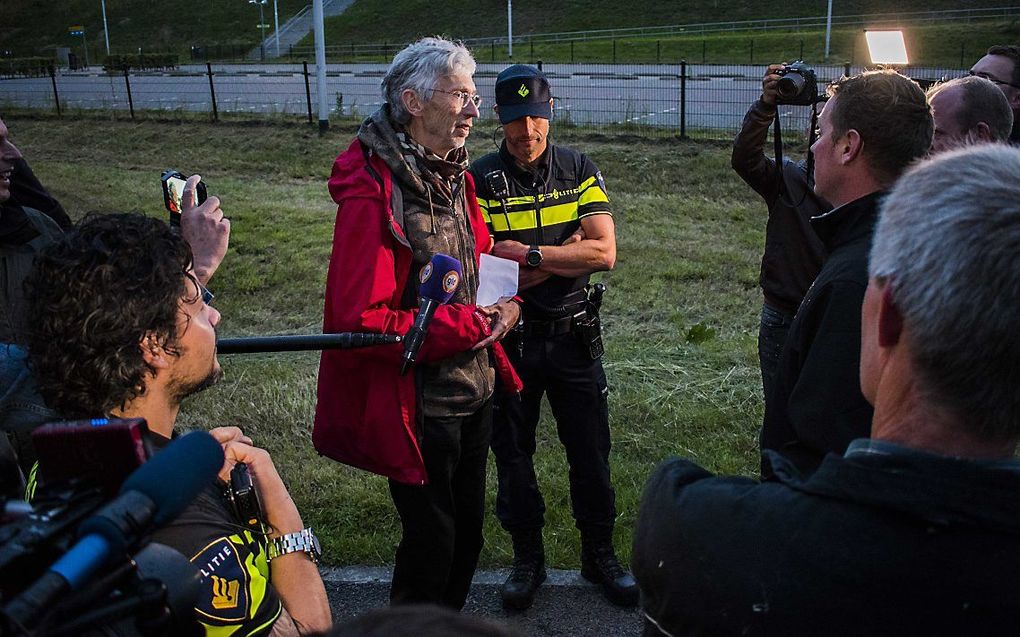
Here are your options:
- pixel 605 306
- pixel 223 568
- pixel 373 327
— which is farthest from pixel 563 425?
pixel 605 306

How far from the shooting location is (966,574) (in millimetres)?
1314

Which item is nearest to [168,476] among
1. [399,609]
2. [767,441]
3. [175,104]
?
[399,609]

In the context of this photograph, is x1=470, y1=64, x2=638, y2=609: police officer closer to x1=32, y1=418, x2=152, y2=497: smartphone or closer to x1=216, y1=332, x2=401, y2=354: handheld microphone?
x1=216, y1=332, x2=401, y2=354: handheld microphone

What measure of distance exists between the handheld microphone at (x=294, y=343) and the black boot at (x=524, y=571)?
5.10ft

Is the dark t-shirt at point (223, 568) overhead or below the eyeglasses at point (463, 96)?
below

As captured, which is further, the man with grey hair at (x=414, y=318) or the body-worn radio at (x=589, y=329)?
the body-worn radio at (x=589, y=329)

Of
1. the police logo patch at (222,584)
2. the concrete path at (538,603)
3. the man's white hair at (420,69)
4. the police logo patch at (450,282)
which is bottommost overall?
the concrete path at (538,603)

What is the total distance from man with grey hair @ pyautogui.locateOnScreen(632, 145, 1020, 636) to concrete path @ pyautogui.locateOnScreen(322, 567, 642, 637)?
98.6 inches

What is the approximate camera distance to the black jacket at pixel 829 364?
85.5 inches

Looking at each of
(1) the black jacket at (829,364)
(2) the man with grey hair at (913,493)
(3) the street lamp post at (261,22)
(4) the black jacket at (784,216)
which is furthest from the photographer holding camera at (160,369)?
(3) the street lamp post at (261,22)

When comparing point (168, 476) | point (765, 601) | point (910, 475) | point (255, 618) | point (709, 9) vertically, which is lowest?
point (255, 618)

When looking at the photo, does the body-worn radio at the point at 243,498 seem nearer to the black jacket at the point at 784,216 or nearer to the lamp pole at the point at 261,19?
the black jacket at the point at 784,216

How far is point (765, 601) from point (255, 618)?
1.01m

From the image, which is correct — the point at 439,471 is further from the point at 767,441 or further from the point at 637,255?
the point at 637,255
